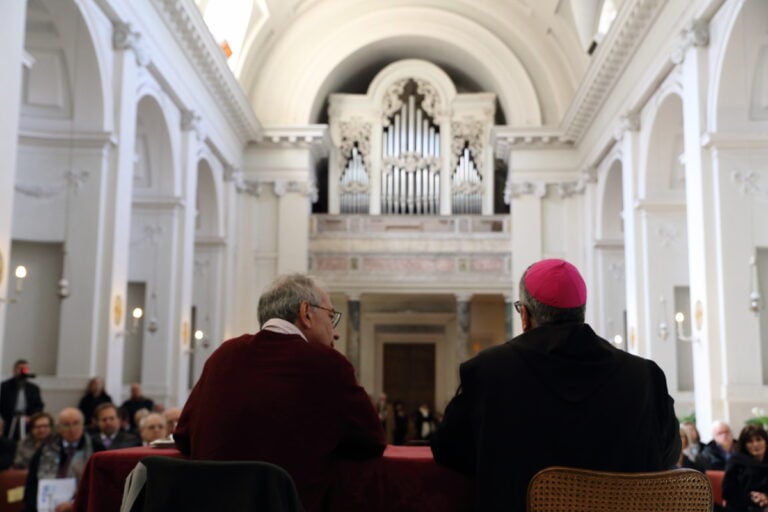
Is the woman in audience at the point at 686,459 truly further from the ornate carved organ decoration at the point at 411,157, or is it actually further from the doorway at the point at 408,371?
the doorway at the point at 408,371

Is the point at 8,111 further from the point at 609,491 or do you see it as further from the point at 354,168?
the point at 354,168

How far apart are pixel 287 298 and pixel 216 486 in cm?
95

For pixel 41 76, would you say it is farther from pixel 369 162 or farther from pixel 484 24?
pixel 484 24

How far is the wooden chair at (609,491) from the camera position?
2.36 metres

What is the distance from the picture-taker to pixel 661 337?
13.5 metres

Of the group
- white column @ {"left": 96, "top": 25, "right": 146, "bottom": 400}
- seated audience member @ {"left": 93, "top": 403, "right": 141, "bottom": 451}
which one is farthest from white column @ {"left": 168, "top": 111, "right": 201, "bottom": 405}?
seated audience member @ {"left": 93, "top": 403, "right": 141, "bottom": 451}

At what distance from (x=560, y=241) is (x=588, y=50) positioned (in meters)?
4.20

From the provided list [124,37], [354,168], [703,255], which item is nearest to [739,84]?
[703,255]

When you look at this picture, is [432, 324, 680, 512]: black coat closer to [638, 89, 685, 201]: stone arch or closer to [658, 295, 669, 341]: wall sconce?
[658, 295, 669, 341]: wall sconce

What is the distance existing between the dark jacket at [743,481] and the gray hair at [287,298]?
470 cm

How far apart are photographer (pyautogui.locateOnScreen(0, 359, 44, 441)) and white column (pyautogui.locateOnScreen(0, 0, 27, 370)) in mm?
1818

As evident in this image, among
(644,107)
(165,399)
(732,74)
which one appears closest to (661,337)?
(644,107)

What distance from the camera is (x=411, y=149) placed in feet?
67.2

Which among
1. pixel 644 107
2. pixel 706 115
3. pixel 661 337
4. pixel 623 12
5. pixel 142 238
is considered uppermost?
pixel 623 12
